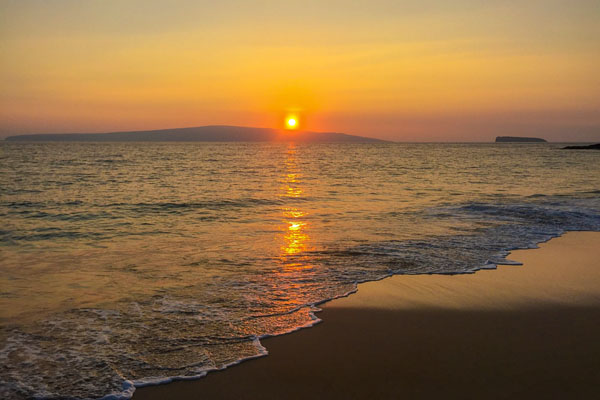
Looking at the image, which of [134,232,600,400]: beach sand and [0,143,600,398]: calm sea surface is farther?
[0,143,600,398]: calm sea surface

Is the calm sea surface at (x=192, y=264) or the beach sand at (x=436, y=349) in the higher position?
the beach sand at (x=436, y=349)

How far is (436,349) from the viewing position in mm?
5375

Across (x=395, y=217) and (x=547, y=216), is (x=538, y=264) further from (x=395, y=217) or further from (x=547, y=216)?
(x=547, y=216)

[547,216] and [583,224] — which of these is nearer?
[583,224]

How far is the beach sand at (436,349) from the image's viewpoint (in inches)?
176

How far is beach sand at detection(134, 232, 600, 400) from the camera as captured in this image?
14.7ft

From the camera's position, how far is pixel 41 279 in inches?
322

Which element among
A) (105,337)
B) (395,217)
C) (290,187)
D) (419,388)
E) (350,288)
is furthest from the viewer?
(290,187)

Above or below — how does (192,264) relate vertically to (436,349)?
below

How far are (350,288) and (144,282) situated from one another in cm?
349

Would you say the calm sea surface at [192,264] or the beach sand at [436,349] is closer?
the beach sand at [436,349]

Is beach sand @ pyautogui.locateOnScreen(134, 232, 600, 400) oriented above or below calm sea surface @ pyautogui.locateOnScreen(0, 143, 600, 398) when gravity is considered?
above

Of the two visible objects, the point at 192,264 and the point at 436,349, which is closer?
the point at 436,349

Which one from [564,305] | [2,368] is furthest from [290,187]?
[2,368]
